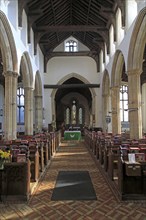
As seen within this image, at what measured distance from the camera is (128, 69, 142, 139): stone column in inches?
437

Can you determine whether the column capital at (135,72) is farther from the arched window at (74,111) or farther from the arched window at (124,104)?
the arched window at (74,111)

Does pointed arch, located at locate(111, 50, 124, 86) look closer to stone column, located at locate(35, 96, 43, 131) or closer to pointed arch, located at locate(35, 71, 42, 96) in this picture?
pointed arch, located at locate(35, 71, 42, 96)

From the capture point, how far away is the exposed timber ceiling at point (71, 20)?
14.3 metres

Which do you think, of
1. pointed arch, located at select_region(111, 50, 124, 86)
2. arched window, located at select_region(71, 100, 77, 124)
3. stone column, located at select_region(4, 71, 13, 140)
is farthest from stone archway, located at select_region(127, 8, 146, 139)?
arched window, located at select_region(71, 100, 77, 124)

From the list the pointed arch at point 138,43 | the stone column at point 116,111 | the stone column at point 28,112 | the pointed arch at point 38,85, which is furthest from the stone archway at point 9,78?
the pointed arch at point 38,85

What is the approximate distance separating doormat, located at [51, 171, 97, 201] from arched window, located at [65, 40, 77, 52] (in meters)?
17.5

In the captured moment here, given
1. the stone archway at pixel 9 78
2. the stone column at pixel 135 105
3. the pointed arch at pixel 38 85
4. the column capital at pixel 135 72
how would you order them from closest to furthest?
the stone archway at pixel 9 78 < the stone column at pixel 135 105 < the column capital at pixel 135 72 < the pointed arch at pixel 38 85

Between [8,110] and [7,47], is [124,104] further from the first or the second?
[7,47]

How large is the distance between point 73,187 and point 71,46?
19097 millimetres

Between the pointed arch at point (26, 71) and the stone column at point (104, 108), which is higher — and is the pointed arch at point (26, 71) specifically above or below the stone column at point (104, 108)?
above

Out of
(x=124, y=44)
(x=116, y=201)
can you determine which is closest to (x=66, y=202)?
(x=116, y=201)

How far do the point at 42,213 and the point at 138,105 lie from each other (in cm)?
834

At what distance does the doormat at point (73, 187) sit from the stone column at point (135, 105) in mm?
5076

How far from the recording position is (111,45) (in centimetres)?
1670
